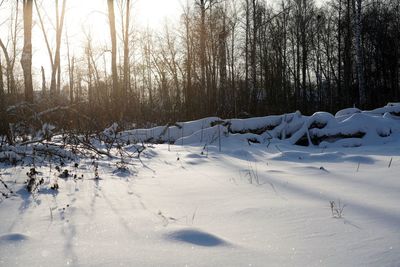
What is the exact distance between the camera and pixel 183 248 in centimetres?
124

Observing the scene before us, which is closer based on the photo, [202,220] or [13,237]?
[13,237]

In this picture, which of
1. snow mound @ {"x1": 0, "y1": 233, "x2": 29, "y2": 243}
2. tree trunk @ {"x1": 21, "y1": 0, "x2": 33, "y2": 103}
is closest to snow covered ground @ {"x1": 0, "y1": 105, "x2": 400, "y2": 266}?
snow mound @ {"x1": 0, "y1": 233, "x2": 29, "y2": 243}

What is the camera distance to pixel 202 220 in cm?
164

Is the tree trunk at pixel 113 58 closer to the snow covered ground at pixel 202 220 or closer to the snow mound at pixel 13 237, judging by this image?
the snow covered ground at pixel 202 220

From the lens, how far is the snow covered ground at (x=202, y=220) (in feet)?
3.80

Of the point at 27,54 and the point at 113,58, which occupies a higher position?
the point at 113,58

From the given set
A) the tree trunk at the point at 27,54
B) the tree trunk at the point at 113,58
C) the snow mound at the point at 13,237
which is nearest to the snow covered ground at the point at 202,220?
the snow mound at the point at 13,237

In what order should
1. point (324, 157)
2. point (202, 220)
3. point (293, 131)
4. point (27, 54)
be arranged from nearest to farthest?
1. point (202, 220)
2. point (324, 157)
3. point (293, 131)
4. point (27, 54)

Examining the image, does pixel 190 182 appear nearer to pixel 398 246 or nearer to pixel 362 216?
pixel 362 216

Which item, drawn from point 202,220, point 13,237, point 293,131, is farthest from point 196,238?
point 293,131

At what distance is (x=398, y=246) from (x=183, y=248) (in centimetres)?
76

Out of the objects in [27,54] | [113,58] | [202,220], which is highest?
[113,58]

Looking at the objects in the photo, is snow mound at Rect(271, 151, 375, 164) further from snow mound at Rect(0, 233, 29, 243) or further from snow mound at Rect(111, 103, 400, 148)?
snow mound at Rect(0, 233, 29, 243)

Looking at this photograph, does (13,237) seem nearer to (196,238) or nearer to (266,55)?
(196,238)
